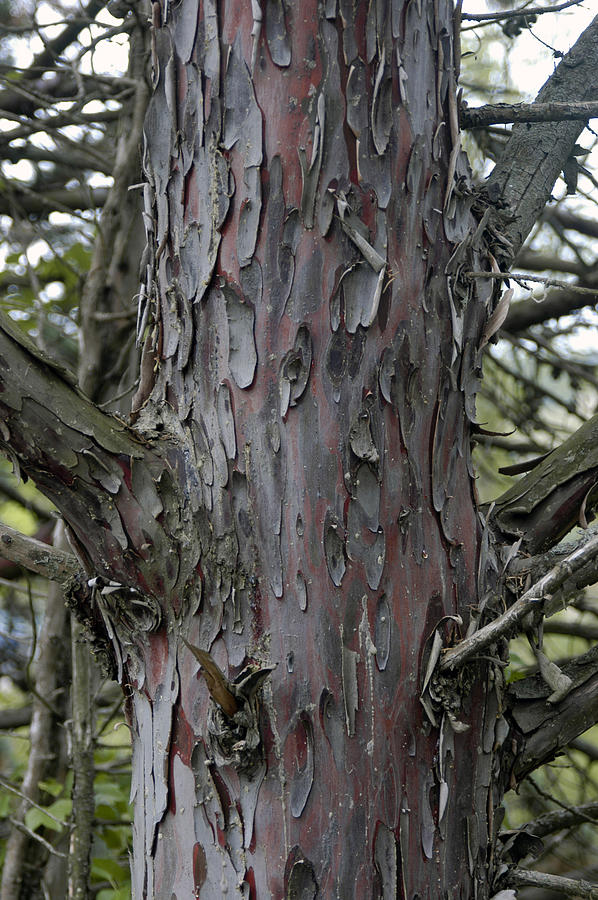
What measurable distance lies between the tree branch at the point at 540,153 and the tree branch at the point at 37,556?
80 centimetres

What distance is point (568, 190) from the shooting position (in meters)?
1.34

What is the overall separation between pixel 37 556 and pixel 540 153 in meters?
1.01

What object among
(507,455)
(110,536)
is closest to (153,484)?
(110,536)

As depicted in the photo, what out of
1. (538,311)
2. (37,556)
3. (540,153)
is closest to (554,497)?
(540,153)

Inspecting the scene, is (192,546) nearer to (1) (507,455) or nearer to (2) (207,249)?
(2) (207,249)

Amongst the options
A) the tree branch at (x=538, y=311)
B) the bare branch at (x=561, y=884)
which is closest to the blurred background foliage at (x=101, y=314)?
the tree branch at (x=538, y=311)

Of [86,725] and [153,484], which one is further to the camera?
[86,725]

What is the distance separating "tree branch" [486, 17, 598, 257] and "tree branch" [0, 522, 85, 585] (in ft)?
2.64

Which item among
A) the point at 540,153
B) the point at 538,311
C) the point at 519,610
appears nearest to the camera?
the point at 519,610

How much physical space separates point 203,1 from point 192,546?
2.35 feet

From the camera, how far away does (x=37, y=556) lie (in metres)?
1.13

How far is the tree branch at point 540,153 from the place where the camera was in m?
1.24

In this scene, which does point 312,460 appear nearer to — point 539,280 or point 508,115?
point 539,280

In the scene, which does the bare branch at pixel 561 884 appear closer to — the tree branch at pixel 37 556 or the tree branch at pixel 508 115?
the tree branch at pixel 37 556
